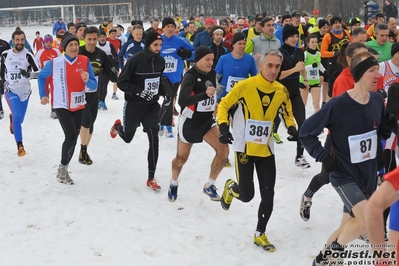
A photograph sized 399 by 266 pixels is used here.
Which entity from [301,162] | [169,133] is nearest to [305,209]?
[301,162]

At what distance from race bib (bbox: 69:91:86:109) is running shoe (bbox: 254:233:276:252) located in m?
3.06

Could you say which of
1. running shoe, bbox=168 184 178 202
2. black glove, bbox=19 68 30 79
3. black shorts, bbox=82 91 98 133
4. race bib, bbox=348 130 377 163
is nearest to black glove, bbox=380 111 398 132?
race bib, bbox=348 130 377 163

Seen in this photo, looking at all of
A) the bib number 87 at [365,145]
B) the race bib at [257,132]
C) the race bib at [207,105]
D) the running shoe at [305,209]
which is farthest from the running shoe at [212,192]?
the bib number 87 at [365,145]

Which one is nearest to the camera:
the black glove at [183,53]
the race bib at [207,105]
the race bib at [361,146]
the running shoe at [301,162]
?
the race bib at [361,146]

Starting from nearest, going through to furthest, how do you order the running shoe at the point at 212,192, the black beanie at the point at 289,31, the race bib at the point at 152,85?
the running shoe at the point at 212,192 < the race bib at the point at 152,85 < the black beanie at the point at 289,31

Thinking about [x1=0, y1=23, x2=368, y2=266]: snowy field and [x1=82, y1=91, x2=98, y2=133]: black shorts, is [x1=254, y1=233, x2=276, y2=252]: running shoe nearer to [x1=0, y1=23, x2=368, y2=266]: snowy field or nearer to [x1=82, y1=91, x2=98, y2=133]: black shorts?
[x1=0, y1=23, x2=368, y2=266]: snowy field

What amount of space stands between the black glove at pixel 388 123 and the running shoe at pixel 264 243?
5.16 feet

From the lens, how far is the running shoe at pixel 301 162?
7532 millimetres

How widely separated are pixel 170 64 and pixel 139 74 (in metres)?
2.53

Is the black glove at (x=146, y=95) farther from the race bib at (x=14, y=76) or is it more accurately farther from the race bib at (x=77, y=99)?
the race bib at (x=14, y=76)

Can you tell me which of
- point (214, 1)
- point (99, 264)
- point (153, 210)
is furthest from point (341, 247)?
point (214, 1)

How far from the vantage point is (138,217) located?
240 inches

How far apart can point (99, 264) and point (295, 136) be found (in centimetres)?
211

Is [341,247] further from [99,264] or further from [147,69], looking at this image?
[147,69]
